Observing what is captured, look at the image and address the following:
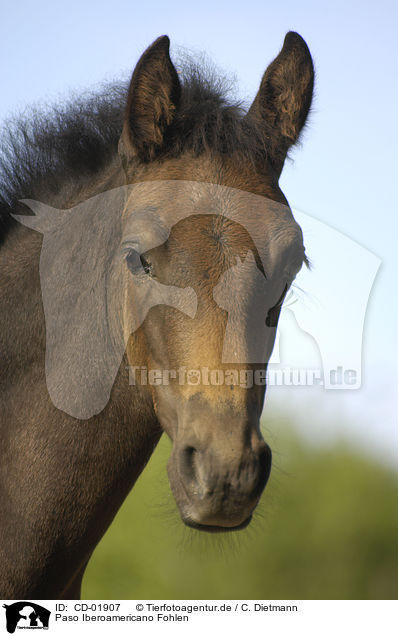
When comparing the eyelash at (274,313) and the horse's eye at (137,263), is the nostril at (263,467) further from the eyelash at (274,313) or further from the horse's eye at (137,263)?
the horse's eye at (137,263)

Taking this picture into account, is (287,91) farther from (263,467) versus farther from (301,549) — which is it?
(301,549)

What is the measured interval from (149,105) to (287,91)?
933mm

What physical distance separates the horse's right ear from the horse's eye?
677 millimetres

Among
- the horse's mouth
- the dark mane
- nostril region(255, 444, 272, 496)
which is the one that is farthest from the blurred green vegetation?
nostril region(255, 444, 272, 496)

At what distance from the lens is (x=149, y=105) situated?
12.6 ft

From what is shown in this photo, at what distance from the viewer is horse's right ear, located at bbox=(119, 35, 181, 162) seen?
12.5 feet

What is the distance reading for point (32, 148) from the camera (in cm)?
454

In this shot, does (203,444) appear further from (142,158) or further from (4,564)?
(142,158)

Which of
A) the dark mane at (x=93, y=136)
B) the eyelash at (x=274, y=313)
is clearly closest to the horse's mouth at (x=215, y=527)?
the eyelash at (x=274, y=313)

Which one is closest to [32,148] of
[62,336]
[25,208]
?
[25,208]

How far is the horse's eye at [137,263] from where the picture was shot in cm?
349

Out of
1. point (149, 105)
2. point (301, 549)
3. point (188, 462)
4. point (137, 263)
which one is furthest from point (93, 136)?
point (301, 549)
